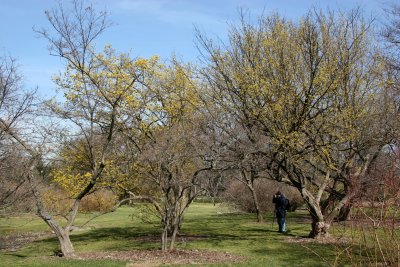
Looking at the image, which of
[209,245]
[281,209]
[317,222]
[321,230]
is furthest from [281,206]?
[209,245]

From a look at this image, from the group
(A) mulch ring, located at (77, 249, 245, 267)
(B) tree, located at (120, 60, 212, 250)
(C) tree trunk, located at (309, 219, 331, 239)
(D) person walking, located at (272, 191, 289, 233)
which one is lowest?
(A) mulch ring, located at (77, 249, 245, 267)

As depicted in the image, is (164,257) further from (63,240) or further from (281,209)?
(281,209)

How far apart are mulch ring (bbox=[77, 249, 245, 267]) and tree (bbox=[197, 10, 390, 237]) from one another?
12.0 feet

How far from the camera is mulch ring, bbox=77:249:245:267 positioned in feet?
36.2

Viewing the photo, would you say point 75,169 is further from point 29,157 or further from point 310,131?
point 310,131

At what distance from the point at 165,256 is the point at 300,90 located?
669 cm

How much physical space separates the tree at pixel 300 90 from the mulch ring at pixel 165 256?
366cm

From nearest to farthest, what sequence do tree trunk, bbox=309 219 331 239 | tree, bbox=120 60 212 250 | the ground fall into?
the ground
tree, bbox=120 60 212 250
tree trunk, bbox=309 219 331 239

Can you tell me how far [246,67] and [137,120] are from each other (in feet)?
15.2

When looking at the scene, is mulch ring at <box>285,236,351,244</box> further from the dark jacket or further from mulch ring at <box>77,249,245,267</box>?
mulch ring at <box>77,249,245,267</box>

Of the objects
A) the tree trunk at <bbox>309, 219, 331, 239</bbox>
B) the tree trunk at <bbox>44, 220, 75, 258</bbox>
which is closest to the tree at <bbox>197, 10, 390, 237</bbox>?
the tree trunk at <bbox>309, 219, 331, 239</bbox>

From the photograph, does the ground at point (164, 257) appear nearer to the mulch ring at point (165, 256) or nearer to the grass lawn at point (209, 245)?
the mulch ring at point (165, 256)

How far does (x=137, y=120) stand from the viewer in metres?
16.4

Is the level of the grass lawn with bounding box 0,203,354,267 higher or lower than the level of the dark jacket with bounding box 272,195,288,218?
lower
